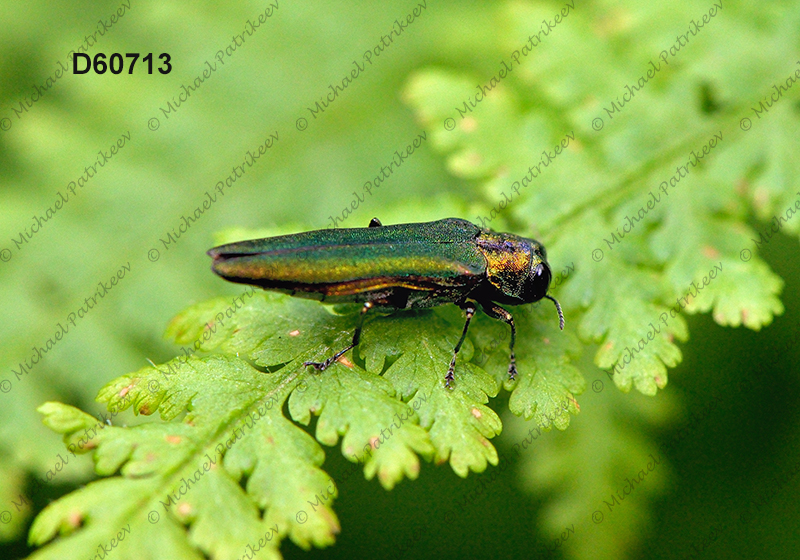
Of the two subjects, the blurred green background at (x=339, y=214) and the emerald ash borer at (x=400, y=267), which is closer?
the emerald ash borer at (x=400, y=267)

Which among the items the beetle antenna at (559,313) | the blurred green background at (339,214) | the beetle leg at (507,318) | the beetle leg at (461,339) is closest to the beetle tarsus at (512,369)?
the beetle leg at (507,318)

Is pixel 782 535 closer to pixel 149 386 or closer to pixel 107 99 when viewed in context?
pixel 149 386

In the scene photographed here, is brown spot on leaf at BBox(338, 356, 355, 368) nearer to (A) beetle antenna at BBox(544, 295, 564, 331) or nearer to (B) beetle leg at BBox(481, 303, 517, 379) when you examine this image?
(B) beetle leg at BBox(481, 303, 517, 379)

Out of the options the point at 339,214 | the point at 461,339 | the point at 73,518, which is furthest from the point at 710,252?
the point at 73,518

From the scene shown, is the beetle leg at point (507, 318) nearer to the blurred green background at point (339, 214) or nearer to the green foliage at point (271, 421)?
the green foliage at point (271, 421)

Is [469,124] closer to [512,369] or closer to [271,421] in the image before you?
[512,369]

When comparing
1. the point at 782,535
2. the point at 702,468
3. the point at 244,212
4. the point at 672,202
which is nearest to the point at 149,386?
the point at 244,212

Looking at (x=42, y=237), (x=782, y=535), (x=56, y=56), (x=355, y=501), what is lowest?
(x=782, y=535)
